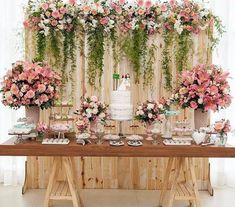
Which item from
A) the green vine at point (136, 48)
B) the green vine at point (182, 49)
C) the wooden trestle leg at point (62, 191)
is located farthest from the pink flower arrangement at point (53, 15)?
the wooden trestle leg at point (62, 191)

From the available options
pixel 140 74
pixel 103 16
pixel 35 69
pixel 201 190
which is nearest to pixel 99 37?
pixel 103 16

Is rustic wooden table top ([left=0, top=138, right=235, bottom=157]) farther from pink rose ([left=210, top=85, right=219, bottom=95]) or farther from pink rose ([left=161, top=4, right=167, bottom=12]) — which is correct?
pink rose ([left=161, top=4, right=167, bottom=12])

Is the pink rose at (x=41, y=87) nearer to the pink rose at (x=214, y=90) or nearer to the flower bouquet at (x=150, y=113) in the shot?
the flower bouquet at (x=150, y=113)

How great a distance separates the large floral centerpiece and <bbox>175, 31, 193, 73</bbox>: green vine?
2.44ft

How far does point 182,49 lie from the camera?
13.3ft

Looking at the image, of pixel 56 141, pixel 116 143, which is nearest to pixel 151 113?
pixel 116 143

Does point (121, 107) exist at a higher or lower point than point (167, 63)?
lower

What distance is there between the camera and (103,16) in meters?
3.96

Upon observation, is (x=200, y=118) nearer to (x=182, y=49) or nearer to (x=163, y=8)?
(x=182, y=49)

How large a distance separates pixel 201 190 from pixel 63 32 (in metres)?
2.28

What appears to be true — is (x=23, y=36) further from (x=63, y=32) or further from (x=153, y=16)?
(x=153, y=16)

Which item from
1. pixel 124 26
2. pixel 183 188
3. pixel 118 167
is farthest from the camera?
pixel 118 167

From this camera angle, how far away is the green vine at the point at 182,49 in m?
4.04

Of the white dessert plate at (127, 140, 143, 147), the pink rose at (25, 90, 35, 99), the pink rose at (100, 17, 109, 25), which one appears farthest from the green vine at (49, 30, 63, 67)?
the white dessert plate at (127, 140, 143, 147)
